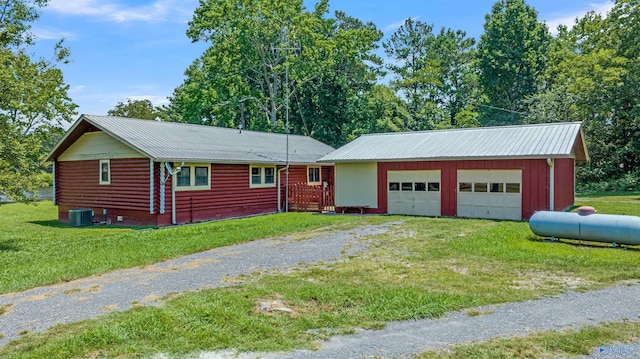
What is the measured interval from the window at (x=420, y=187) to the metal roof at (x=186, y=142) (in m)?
5.69

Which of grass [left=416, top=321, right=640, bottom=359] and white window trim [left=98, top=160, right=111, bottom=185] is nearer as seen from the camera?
grass [left=416, top=321, right=640, bottom=359]

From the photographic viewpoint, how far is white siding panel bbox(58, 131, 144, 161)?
16672mm

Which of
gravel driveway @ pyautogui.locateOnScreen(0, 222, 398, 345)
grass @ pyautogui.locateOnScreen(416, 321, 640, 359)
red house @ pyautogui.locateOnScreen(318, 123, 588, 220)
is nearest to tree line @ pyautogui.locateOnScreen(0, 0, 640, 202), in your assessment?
red house @ pyautogui.locateOnScreen(318, 123, 588, 220)

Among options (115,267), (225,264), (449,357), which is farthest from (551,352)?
(115,267)

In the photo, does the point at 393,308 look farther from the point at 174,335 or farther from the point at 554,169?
the point at 554,169

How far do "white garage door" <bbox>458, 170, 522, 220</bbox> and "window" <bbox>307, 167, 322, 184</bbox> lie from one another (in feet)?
27.0

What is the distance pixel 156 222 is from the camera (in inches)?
619

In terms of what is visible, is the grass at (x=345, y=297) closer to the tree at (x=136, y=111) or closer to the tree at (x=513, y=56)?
the tree at (x=513, y=56)

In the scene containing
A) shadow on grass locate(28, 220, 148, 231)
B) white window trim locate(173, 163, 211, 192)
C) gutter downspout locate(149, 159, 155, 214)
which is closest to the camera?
gutter downspout locate(149, 159, 155, 214)

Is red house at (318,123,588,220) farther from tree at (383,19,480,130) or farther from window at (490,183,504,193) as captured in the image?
tree at (383,19,480,130)

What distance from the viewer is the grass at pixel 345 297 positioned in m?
4.87

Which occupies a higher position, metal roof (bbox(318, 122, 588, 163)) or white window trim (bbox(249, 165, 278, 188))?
metal roof (bbox(318, 122, 588, 163))

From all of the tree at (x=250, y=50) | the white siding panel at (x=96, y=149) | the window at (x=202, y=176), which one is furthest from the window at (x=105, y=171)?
the tree at (x=250, y=50)

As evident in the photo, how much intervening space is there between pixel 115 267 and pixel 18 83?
7110 mm
